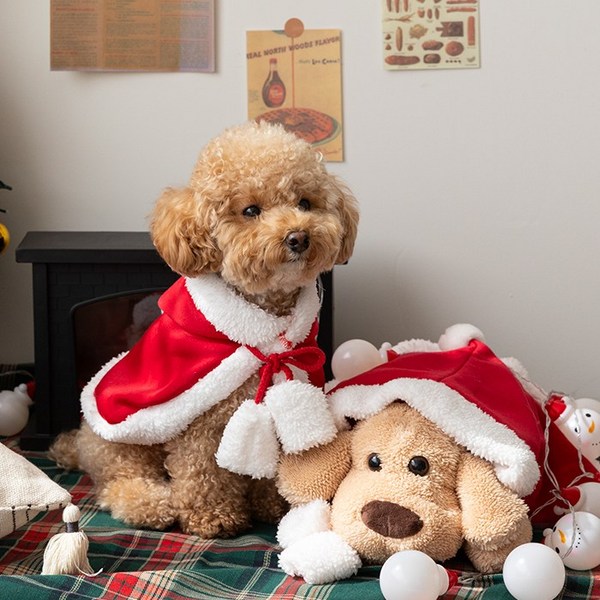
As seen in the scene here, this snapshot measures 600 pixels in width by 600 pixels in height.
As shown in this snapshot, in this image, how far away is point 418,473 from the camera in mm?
1583

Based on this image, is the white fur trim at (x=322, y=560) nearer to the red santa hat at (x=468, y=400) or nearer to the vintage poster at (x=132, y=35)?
the red santa hat at (x=468, y=400)

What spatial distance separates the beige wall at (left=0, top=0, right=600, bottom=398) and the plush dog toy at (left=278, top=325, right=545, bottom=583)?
566 millimetres

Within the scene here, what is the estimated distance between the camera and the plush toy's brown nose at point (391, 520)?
4.97ft

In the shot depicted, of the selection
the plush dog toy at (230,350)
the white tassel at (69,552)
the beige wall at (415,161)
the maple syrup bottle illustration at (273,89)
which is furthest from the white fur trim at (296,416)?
the maple syrup bottle illustration at (273,89)

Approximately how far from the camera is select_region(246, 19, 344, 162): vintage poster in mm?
2209

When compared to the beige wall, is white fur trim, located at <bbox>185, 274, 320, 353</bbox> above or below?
below

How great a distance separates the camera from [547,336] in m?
2.33

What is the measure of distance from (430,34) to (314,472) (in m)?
1.08

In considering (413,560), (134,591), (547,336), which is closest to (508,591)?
(413,560)

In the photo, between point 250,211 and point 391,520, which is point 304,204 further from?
point 391,520

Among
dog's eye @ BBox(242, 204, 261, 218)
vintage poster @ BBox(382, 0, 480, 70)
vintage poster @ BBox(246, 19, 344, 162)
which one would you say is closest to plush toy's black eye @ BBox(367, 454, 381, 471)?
dog's eye @ BBox(242, 204, 261, 218)

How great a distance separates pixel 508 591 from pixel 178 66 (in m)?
1.37

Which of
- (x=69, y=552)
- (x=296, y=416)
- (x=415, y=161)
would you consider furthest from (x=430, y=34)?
(x=69, y=552)

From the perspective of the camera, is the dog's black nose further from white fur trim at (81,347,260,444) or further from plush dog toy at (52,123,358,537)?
white fur trim at (81,347,260,444)
